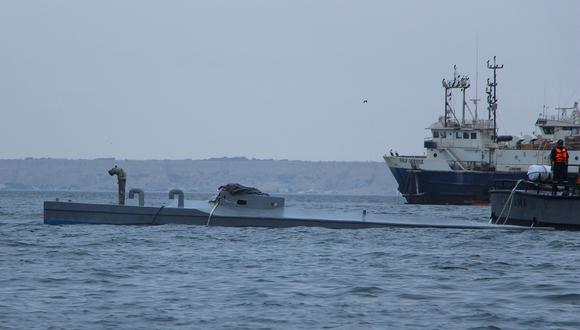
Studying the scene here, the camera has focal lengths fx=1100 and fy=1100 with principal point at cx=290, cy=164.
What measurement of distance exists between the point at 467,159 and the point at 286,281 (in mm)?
76936

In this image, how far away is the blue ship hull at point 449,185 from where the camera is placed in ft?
313

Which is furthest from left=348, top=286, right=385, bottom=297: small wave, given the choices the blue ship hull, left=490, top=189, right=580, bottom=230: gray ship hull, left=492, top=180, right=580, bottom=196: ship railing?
the blue ship hull

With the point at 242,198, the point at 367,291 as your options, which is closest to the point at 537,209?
the point at 242,198

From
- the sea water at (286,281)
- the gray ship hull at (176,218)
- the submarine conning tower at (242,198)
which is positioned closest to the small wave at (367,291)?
the sea water at (286,281)

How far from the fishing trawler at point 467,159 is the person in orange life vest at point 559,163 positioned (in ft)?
184

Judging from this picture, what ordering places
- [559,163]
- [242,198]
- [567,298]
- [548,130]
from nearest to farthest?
1. [567,298]
2. [559,163]
3. [242,198]
4. [548,130]

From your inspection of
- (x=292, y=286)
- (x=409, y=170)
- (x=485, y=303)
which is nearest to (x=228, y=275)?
(x=292, y=286)

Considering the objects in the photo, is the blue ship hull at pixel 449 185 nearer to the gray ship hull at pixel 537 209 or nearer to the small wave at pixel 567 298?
the gray ship hull at pixel 537 209

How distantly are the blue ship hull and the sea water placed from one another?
59232 millimetres

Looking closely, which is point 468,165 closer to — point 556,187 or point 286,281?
point 556,187

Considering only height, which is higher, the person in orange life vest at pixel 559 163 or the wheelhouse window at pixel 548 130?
the wheelhouse window at pixel 548 130

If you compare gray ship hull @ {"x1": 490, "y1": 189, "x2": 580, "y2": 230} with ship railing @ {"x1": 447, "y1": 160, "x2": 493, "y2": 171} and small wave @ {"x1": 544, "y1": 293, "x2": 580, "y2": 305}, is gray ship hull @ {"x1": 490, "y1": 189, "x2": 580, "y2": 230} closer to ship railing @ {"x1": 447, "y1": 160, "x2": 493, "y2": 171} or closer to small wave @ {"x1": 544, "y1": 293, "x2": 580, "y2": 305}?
small wave @ {"x1": 544, "y1": 293, "x2": 580, "y2": 305}

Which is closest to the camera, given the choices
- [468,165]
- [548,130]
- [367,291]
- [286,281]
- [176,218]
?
[367,291]

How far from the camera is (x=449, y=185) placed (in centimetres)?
9662
